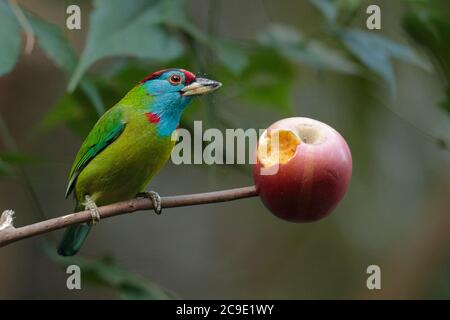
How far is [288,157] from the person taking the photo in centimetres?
121

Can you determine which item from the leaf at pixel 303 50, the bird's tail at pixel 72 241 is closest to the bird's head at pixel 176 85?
the bird's tail at pixel 72 241

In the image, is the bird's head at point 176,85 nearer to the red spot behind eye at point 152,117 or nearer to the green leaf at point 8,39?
the red spot behind eye at point 152,117

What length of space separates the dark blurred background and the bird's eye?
0.41 feet

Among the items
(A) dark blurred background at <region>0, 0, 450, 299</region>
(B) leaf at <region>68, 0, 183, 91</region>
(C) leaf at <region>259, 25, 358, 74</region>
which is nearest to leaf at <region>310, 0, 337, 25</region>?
(A) dark blurred background at <region>0, 0, 450, 299</region>

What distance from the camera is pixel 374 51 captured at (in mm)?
1883

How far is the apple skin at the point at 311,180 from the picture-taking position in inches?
44.6

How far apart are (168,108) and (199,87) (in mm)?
93

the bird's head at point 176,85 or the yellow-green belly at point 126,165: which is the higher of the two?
the bird's head at point 176,85

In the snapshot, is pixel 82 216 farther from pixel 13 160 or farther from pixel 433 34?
pixel 433 34

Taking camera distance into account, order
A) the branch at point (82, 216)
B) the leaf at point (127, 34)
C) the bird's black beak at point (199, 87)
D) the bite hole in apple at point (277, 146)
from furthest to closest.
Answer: the leaf at point (127, 34) < the bird's black beak at point (199, 87) < the bite hole in apple at point (277, 146) < the branch at point (82, 216)

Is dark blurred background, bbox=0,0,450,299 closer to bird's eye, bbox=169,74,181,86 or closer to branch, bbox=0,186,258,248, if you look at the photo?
bird's eye, bbox=169,74,181,86
